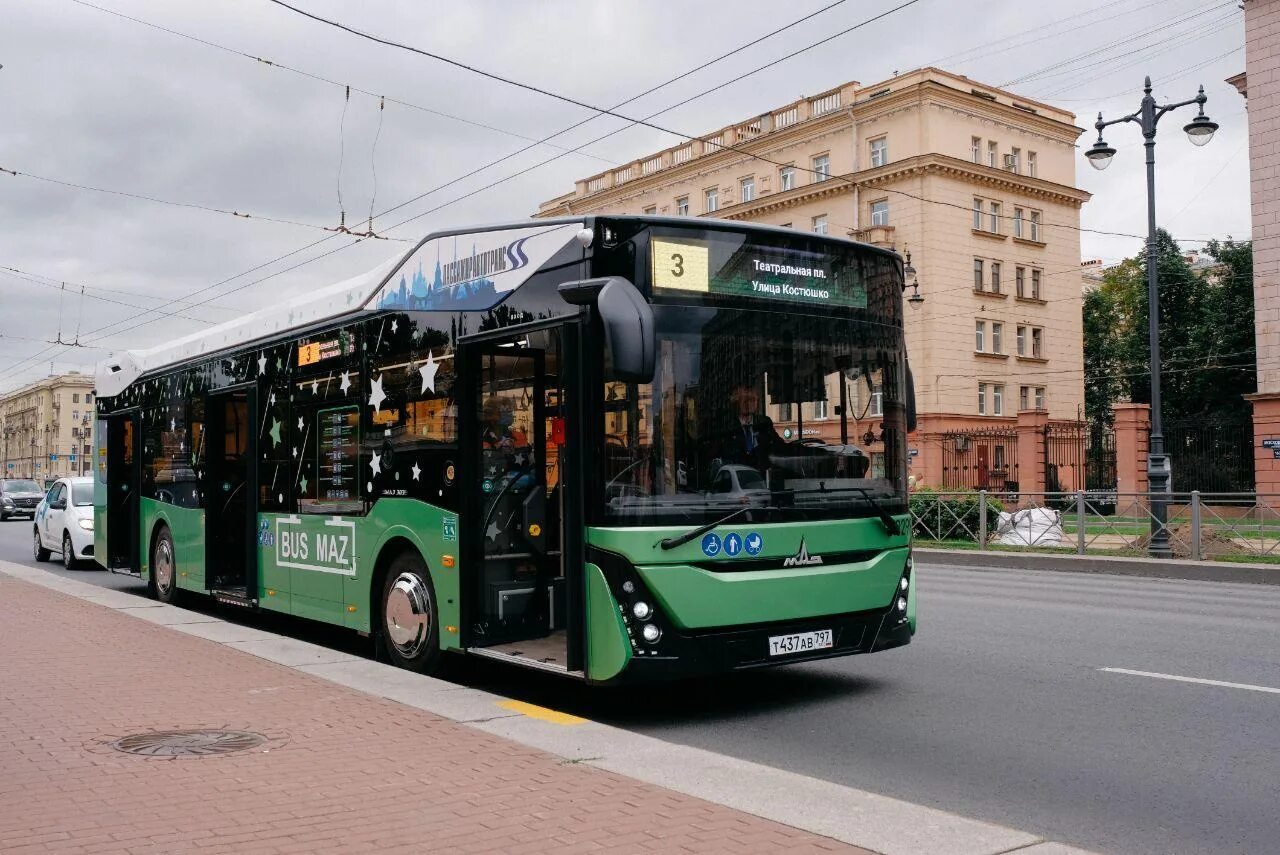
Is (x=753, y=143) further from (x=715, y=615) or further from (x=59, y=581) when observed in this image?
(x=715, y=615)

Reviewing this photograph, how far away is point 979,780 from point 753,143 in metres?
50.3

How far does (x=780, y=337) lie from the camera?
7461mm

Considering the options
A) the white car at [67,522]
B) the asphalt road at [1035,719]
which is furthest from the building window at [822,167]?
the asphalt road at [1035,719]

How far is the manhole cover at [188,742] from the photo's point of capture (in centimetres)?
605

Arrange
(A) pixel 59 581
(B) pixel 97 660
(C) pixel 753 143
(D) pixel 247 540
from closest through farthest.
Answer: (B) pixel 97 660
(D) pixel 247 540
(A) pixel 59 581
(C) pixel 753 143

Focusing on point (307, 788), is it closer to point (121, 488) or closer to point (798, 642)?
point (798, 642)

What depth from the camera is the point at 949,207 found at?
48844 millimetres

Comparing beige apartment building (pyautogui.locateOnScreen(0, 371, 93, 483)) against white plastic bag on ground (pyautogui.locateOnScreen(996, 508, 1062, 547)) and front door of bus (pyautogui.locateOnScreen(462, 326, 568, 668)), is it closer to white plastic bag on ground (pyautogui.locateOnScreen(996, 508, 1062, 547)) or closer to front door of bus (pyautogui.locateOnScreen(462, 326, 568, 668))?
white plastic bag on ground (pyautogui.locateOnScreen(996, 508, 1062, 547))

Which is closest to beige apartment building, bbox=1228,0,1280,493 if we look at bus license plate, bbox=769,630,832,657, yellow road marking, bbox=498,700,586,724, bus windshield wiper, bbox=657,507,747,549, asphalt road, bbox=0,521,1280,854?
asphalt road, bbox=0,521,1280,854

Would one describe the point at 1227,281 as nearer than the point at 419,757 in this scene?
No

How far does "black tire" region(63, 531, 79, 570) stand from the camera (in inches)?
853

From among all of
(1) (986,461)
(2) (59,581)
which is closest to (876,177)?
(1) (986,461)

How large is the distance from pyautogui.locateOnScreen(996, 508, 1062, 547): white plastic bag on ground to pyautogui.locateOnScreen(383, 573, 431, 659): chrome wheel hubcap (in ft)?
52.8

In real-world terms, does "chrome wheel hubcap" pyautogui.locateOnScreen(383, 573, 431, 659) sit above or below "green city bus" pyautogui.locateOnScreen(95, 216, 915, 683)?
below
